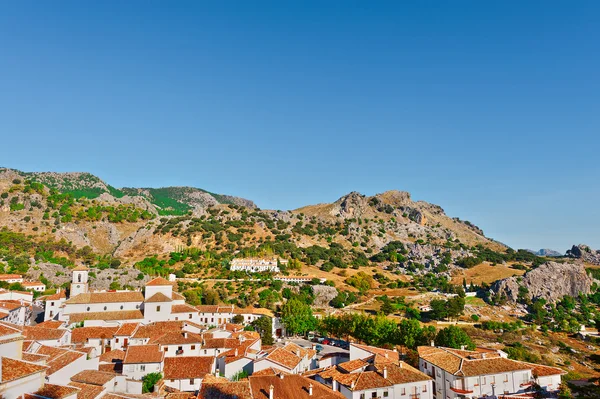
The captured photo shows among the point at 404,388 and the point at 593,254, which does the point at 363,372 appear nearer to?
the point at 404,388

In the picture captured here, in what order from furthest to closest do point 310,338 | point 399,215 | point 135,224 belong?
point 399,215, point 135,224, point 310,338

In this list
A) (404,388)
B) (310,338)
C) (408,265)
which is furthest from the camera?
(408,265)

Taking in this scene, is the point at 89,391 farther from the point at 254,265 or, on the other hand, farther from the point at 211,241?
the point at 211,241

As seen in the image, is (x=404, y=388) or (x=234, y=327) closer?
(x=404, y=388)

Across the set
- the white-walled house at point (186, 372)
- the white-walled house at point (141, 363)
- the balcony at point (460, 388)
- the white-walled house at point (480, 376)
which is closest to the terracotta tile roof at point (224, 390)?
the white-walled house at point (186, 372)

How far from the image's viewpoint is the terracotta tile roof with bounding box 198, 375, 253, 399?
1128 inches

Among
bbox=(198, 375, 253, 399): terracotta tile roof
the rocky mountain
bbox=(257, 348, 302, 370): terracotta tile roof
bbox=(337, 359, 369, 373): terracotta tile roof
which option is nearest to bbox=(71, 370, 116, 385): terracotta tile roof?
bbox=(198, 375, 253, 399): terracotta tile roof

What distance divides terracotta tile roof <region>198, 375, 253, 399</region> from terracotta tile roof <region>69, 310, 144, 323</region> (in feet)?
98.9

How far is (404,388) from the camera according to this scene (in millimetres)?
33375

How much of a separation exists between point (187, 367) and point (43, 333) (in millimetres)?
16628

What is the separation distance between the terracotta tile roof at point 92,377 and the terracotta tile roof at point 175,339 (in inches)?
434

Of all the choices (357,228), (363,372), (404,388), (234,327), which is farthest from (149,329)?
(357,228)

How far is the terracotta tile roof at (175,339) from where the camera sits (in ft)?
143

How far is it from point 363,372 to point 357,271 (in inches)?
3569
